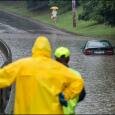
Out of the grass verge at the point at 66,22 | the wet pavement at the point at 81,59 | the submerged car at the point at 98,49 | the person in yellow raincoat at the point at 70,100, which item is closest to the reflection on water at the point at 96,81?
the wet pavement at the point at 81,59

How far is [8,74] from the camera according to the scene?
9422 millimetres

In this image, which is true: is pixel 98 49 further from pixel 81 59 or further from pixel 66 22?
pixel 66 22

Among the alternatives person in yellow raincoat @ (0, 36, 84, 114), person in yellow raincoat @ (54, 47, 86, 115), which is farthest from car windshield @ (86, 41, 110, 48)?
person in yellow raincoat @ (0, 36, 84, 114)

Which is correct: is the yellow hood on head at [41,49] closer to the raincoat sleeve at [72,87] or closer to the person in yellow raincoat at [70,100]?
the raincoat sleeve at [72,87]

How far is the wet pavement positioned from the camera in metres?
20.9

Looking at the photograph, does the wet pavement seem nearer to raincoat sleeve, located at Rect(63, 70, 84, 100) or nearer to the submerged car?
the submerged car

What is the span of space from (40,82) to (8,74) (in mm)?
500

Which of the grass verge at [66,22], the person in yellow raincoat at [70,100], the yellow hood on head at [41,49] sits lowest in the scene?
the grass verge at [66,22]

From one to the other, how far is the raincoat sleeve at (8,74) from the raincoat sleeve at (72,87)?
2.40 feet

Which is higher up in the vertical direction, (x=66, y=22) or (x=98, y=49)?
(x=98, y=49)

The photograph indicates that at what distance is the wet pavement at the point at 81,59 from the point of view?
824 inches

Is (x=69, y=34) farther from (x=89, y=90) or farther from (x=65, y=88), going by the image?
(x=65, y=88)

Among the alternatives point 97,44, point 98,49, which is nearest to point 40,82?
point 98,49

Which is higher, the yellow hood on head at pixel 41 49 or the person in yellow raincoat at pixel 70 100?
the yellow hood on head at pixel 41 49
